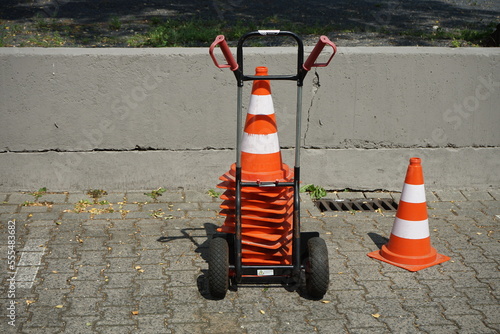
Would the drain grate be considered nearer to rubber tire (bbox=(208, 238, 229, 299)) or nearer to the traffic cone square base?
the traffic cone square base

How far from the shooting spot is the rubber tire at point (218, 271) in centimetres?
492

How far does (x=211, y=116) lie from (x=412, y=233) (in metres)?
2.49

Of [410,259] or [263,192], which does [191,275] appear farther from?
[410,259]

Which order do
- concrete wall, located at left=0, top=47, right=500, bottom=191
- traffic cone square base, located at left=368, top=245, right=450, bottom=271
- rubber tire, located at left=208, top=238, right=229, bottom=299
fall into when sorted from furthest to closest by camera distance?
concrete wall, located at left=0, top=47, right=500, bottom=191, traffic cone square base, located at left=368, top=245, right=450, bottom=271, rubber tire, located at left=208, top=238, right=229, bottom=299

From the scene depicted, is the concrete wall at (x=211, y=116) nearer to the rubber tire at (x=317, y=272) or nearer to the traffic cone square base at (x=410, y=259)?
the traffic cone square base at (x=410, y=259)

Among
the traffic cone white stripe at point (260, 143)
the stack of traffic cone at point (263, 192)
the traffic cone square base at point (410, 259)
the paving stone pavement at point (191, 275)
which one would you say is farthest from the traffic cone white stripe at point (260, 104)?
the traffic cone square base at point (410, 259)

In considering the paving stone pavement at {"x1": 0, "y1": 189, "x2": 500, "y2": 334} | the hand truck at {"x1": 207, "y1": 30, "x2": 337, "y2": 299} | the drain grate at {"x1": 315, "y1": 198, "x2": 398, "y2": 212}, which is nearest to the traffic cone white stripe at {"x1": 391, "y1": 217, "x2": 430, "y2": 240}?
the paving stone pavement at {"x1": 0, "y1": 189, "x2": 500, "y2": 334}

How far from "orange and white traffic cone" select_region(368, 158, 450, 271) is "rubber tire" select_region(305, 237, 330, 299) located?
0.96 meters

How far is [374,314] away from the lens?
4.85m

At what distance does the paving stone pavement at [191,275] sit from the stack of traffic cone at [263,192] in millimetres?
304

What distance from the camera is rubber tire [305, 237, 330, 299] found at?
4.94 metres

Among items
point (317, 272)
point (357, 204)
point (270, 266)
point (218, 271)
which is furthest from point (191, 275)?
point (357, 204)

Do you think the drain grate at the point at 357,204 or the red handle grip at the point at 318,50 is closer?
the red handle grip at the point at 318,50

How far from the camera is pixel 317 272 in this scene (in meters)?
4.94
